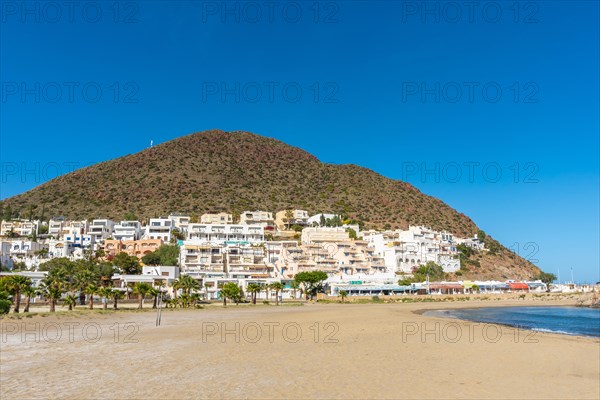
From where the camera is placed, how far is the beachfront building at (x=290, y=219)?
123750 millimetres

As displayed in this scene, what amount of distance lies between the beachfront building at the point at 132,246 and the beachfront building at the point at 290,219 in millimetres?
35210

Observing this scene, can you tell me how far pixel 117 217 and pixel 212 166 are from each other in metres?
45.8

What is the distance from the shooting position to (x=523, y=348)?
21.5 metres

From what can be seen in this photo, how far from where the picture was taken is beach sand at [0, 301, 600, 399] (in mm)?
13086

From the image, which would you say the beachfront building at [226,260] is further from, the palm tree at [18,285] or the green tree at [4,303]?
the green tree at [4,303]

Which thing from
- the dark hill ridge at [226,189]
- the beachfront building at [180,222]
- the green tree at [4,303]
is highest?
the dark hill ridge at [226,189]

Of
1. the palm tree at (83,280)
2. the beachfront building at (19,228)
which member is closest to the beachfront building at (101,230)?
the beachfront building at (19,228)

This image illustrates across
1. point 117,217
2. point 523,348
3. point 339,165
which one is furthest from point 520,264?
point 523,348

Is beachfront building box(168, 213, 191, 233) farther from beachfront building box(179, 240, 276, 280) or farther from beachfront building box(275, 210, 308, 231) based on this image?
beachfront building box(275, 210, 308, 231)

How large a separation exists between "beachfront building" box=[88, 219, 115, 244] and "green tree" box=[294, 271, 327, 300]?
160ft

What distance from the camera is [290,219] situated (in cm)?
12475

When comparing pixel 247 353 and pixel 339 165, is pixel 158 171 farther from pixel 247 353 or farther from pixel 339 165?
pixel 247 353

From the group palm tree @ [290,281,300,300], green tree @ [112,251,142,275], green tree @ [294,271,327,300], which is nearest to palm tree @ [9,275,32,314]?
green tree @ [112,251,142,275]

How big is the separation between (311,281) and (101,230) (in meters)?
56.0
